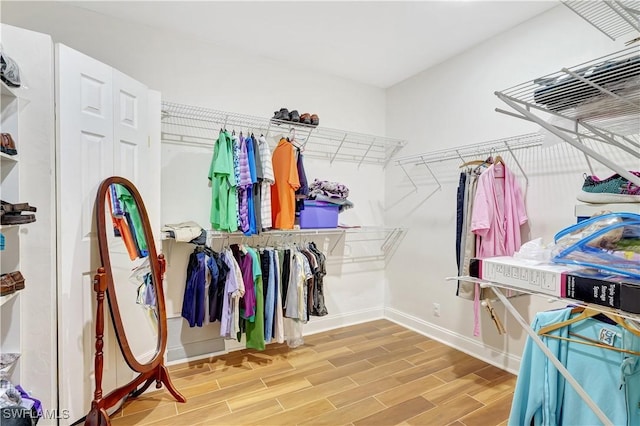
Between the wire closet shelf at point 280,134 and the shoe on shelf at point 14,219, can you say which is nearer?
the shoe on shelf at point 14,219

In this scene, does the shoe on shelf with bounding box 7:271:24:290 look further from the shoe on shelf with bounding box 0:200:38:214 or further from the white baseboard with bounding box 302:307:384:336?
the white baseboard with bounding box 302:307:384:336

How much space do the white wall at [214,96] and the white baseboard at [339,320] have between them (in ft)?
0.04

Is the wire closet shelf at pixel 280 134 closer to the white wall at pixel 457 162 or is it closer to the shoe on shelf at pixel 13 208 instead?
the white wall at pixel 457 162

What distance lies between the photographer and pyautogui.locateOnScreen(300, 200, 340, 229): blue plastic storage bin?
2.76 m

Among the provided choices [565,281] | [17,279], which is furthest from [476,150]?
[17,279]

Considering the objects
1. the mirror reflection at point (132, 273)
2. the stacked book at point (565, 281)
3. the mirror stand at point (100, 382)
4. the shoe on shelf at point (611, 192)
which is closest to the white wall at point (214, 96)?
the mirror reflection at point (132, 273)

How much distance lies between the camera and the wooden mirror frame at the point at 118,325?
5.40 feet

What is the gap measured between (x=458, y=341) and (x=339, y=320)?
1166 millimetres

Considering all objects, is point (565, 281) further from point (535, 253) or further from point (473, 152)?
point (473, 152)

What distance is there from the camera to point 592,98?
119cm

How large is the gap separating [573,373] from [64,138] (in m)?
2.54

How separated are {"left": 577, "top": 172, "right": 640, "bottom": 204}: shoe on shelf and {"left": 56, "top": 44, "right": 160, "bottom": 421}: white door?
2.55 metres

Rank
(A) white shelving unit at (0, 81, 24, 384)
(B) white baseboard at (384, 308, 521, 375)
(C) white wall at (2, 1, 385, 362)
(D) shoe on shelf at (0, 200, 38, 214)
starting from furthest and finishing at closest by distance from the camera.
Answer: (B) white baseboard at (384, 308, 521, 375)
(C) white wall at (2, 1, 385, 362)
(A) white shelving unit at (0, 81, 24, 384)
(D) shoe on shelf at (0, 200, 38, 214)

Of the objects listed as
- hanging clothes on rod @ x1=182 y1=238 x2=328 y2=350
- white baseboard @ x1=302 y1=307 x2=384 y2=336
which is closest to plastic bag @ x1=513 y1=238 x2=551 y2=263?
hanging clothes on rod @ x1=182 y1=238 x2=328 y2=350
